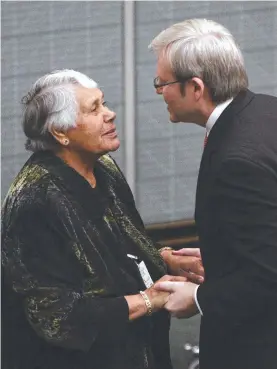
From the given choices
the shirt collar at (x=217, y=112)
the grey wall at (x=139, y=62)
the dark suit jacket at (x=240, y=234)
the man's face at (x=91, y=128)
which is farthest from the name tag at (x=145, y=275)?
the grey wall at (x=139, y=62)

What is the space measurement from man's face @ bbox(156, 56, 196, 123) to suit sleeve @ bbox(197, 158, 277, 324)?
0.34 meters

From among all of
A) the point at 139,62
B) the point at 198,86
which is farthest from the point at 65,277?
the point at 139,62

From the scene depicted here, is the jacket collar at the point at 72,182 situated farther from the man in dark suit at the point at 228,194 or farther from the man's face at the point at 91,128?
the man in dark suit at the point at 228,194

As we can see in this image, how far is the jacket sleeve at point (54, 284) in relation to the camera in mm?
5336

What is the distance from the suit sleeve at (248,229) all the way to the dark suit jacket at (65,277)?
21.8 inches

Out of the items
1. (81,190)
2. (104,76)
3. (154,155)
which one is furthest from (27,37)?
(81,190)

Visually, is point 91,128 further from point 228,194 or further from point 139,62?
point 139,62

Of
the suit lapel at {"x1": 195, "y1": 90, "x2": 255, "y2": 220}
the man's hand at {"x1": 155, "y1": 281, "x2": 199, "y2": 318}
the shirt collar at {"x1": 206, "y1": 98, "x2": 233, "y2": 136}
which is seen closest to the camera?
the suit lapel at {"x1": 195, "y1": 90, "x2": 255, "y2": 220}

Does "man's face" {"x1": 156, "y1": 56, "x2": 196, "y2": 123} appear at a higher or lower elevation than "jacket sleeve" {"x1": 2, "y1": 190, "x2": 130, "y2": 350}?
higher

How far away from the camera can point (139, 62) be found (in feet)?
22.4

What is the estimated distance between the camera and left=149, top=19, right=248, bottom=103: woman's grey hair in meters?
5.11

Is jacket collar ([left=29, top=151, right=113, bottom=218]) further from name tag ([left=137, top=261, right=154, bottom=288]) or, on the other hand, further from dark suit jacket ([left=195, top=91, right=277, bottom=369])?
dark suit jacket ([left=195, top=91, right=277, bottom=369])

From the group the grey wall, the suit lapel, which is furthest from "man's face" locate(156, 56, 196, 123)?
the grey wall

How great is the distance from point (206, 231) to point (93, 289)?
1.82ft
